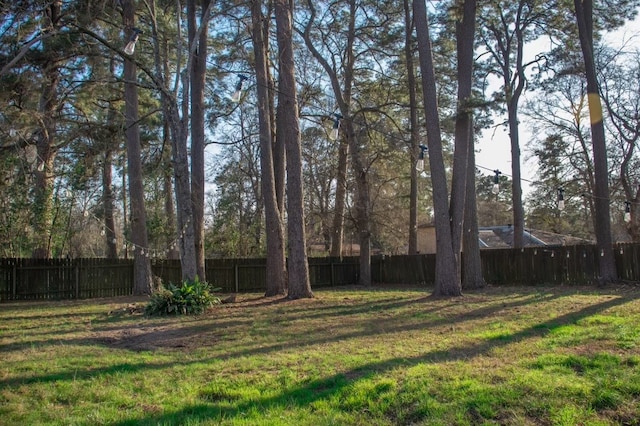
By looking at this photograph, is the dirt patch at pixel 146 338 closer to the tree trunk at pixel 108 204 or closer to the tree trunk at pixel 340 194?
the tree trunk at pixel 108 204

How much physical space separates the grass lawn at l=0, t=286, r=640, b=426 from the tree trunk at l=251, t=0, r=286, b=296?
4.29 meters

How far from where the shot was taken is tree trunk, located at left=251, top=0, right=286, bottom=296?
13.9m

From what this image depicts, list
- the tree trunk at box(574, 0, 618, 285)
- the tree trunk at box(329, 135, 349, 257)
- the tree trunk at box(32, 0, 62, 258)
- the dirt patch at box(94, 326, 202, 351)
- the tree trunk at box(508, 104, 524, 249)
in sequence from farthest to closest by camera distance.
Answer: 1. the tree trunk at box(508, 104, 524, 249)
2. the tree trunk at box(329, 135, 349, 257)
3. the tree trunk at box(574, 0, 618, 285)
4. the tree trunk at box(32, 0, 62, 258)
5. the dirt patch at box(94, 326, 202, 351)

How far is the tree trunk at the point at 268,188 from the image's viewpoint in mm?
13867

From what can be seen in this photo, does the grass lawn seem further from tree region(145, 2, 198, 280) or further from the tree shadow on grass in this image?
tree region(145, 2, 198, 280)

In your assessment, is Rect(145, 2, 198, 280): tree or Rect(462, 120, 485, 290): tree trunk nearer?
Rect(145, 2, 198, 280): tree

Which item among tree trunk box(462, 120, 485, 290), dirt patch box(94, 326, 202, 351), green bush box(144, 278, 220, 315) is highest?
tree trunk box(462, 120, 485, 290)

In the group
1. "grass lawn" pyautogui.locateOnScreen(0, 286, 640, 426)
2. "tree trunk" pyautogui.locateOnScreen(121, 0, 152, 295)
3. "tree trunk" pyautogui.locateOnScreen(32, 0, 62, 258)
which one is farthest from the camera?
"tree trunk" pyautogui.locateOnScreen(121, 0, 152, 295)

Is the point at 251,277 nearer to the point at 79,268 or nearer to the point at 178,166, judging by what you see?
the point at 79,268

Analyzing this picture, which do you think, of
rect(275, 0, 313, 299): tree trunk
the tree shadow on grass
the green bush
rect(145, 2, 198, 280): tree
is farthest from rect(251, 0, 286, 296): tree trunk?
the tree shadow on grass

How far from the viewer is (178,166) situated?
1158cm

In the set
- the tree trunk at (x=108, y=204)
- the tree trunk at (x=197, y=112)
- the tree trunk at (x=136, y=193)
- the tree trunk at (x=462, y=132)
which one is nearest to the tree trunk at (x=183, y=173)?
the tree trunk at (x=197, y=112)

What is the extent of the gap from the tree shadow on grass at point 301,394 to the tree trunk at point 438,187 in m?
6.12

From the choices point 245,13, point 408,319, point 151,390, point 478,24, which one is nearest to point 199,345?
point 151,390
